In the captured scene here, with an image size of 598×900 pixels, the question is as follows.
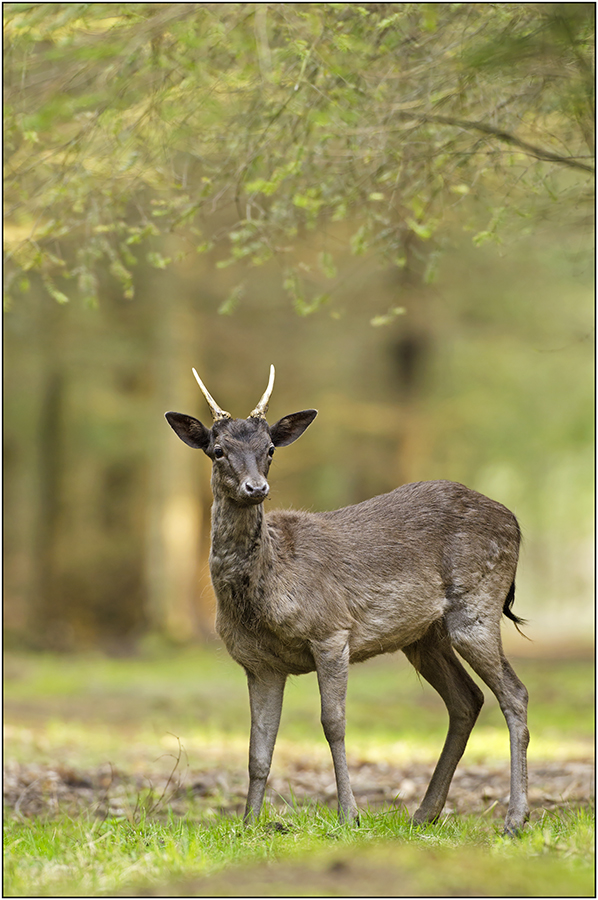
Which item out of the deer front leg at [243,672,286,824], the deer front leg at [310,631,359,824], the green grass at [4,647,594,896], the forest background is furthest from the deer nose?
the forest background

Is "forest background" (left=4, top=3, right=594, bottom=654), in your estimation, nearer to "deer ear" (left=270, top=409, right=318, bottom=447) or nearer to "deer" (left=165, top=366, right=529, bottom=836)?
"deer ear" (left=270, top=409, right=318, bottom=447)

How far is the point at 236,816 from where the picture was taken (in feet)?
21.9

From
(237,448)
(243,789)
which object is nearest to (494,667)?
(237,448)

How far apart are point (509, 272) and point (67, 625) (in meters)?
12.2

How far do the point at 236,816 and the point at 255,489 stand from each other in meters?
2.52

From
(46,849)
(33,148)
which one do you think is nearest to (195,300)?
(33,148)

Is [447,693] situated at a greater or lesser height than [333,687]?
lesser

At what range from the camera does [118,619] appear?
72.5 ft

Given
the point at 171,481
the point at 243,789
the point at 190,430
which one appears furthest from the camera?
the point at 171,481

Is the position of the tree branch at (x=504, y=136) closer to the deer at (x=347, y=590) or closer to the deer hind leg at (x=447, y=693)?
the deer at (x=347, y=590)

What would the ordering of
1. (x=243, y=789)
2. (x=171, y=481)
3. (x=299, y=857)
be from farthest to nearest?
(x=171, y=481) → (x=243, y=789) → (x=299, y=857)

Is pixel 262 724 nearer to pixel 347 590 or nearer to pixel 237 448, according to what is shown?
pixel 347 590

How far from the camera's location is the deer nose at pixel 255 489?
5625mm

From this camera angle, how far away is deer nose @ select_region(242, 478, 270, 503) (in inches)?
221
